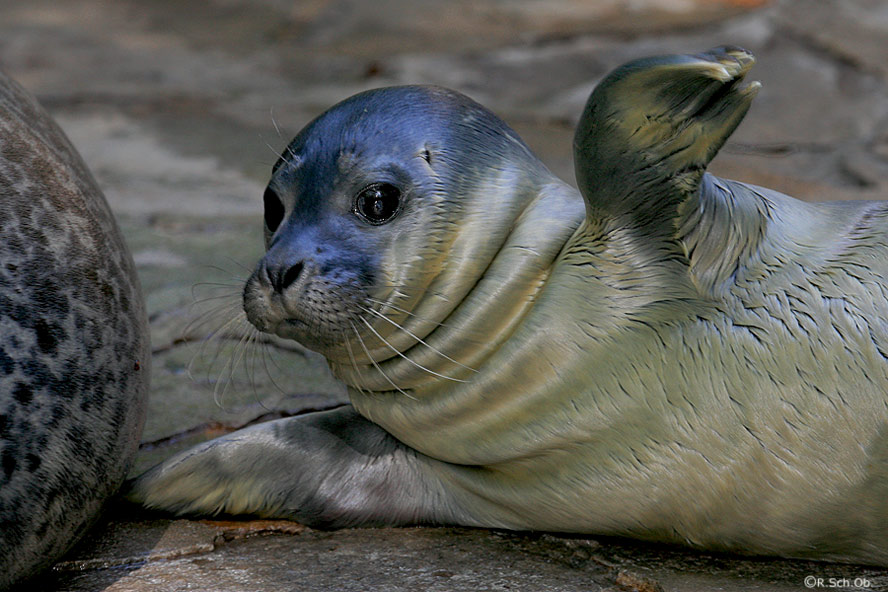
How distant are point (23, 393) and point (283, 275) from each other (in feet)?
1.83

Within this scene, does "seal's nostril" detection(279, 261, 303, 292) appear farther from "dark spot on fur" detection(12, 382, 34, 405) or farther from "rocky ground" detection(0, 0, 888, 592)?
"dark spot on fur" detection(12, 382, 34, 405)

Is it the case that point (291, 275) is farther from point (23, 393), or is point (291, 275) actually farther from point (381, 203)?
point (23, 393)

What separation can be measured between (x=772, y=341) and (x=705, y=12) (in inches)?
283

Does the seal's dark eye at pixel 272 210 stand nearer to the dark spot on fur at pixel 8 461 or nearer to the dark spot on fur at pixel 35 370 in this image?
the dark spot on fur at pixel 35 370

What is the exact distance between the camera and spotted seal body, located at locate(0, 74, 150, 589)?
2.02m

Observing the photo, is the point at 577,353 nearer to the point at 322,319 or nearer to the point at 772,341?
the point at 772,341

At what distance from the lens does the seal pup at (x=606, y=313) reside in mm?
2158

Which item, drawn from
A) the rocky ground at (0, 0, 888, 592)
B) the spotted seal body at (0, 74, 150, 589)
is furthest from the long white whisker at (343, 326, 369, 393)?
the spotted seal body at (0, 74, 150, 589)

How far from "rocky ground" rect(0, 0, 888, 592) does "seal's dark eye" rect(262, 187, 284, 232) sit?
0.37 feet

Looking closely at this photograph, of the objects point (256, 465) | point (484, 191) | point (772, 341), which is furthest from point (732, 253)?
point (256, 465)

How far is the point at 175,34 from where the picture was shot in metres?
8.84

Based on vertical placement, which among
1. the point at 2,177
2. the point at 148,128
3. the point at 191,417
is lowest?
the point at 191,417

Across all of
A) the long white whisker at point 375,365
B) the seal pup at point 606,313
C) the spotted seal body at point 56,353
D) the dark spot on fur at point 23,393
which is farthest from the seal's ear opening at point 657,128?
the dark spot on fur at point 23,393

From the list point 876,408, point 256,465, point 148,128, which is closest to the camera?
point 876,408
